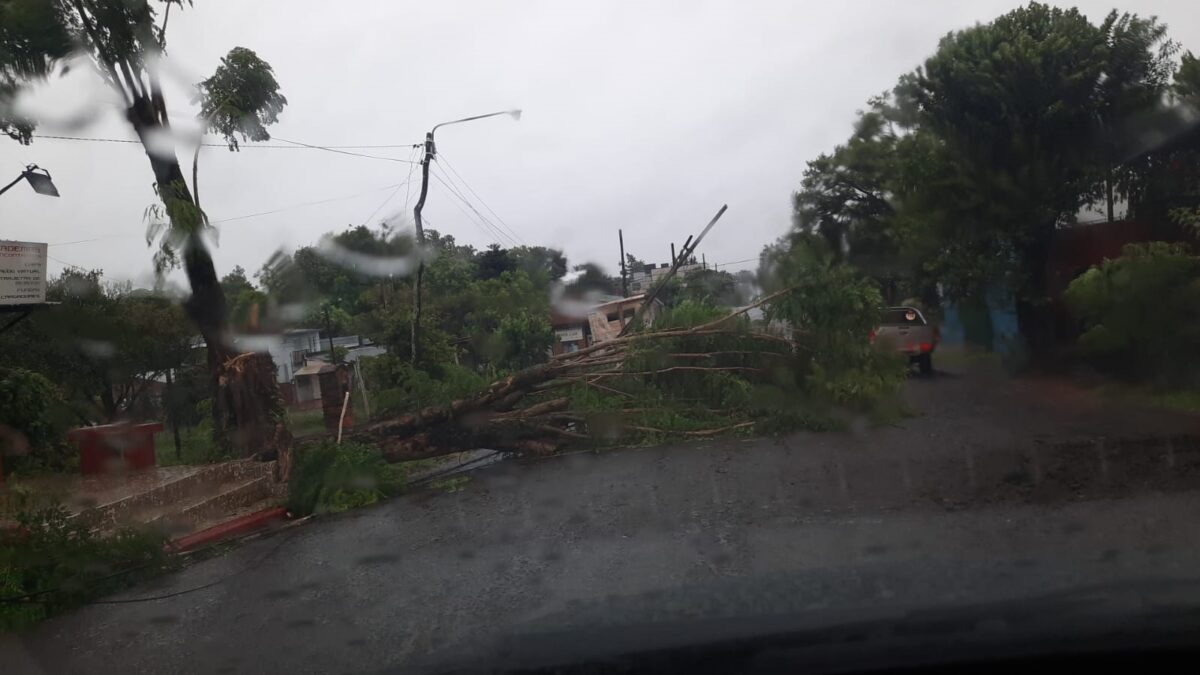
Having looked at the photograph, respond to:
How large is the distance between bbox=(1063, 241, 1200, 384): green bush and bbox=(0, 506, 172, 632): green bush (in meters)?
11.2

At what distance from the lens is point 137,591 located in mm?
7812

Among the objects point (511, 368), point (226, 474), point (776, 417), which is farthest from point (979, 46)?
point (226, 474)

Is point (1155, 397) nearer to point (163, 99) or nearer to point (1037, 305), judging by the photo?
point (1037, 305)

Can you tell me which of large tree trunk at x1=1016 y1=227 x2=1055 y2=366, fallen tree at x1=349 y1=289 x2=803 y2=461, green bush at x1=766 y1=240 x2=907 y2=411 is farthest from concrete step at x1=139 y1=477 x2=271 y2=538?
large tree trunk at x1=1016 y1=227 x2=1055 y2=366

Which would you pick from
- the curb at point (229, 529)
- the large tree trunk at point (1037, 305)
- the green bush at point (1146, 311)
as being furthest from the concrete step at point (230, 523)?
the large tree trunk at point (1037, 305)

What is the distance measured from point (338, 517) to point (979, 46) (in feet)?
40.7

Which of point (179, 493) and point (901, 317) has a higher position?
point (901, 317)

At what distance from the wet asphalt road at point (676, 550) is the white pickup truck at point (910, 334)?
69.9 inches

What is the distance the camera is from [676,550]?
22.3 feet

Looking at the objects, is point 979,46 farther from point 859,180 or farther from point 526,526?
point 526,526

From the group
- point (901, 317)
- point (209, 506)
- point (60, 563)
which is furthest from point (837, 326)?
point (60, 563)

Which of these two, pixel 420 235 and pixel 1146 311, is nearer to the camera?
pixel 1146 311

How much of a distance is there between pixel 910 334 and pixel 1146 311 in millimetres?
2993

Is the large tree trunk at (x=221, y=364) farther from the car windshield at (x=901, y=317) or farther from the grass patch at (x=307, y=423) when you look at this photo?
the car windshield at (x=901, y=317)
